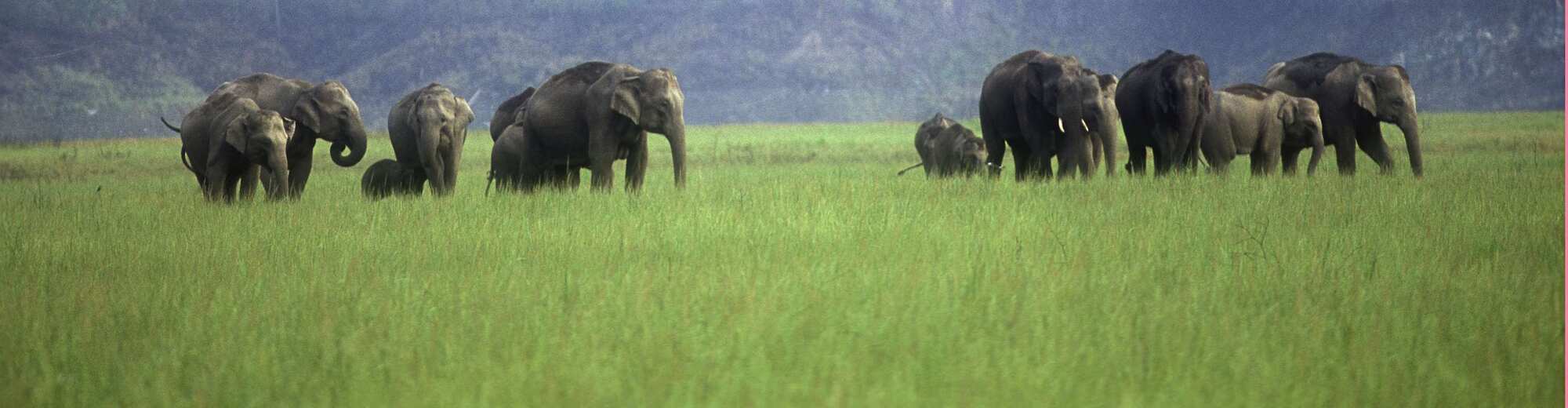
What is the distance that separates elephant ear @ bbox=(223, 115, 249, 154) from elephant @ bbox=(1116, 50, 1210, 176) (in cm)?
935

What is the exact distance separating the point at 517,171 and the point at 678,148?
3403mm

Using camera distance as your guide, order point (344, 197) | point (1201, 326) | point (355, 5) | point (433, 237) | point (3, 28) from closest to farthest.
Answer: point (1201, 326)
point (433, 237)
point (344, 197)
point (3, 28)
point (355, 5)

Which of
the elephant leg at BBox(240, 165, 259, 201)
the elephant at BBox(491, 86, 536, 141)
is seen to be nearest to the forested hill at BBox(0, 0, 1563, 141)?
the elephant at BBox(491, 86, 536, 141)

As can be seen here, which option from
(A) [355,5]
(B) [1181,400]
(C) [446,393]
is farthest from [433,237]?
(A) [355,5]

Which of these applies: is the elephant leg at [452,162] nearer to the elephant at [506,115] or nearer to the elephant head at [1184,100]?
the elephant at [506,115]

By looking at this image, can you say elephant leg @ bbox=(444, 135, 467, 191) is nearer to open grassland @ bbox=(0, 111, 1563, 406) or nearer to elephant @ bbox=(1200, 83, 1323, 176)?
open grassland @ bbox=(0, 111, 1563, 406)

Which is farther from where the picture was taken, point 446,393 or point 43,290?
point 43,290

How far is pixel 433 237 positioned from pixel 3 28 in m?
135

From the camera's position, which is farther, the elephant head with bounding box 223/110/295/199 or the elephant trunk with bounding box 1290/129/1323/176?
the elephant trunk with bounding box 1290/129/1323/176

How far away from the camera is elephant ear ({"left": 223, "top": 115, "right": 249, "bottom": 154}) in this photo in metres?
14.5

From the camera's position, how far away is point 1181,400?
503 cm

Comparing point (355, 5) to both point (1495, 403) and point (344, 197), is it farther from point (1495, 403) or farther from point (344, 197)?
point (1495, 403)

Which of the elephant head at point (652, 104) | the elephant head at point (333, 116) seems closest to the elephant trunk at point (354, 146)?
the elephant head at point (333, 116)

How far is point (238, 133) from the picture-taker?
14586mm
